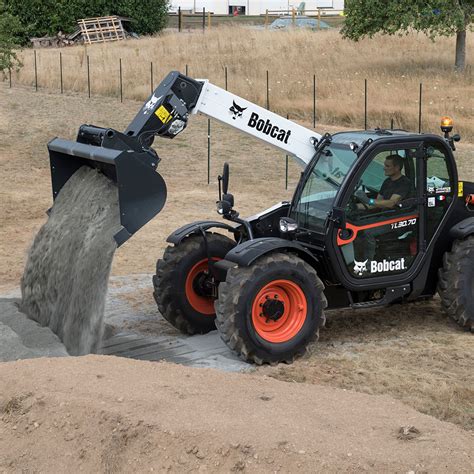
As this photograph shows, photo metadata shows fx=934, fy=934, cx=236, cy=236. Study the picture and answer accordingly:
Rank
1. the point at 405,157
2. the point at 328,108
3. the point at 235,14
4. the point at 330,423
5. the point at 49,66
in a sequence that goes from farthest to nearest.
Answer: the point at 235,14
the point at 49,66
the point at 328,108
the point at 405,157
the point at 330,423

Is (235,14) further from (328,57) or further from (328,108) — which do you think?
(328,108)

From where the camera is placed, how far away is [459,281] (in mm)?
8844

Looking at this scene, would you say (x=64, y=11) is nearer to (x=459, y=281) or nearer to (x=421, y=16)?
(x=421, y=16)

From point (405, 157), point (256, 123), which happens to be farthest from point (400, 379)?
point (256, 123)

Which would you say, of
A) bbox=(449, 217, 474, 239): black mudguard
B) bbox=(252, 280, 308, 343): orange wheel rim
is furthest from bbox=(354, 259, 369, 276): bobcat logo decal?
bbox=(449, 217, 474, 239): black mudguard

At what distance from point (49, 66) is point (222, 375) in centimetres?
2608


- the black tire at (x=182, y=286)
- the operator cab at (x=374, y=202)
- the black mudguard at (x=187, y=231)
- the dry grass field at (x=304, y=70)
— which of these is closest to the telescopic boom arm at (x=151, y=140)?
the operator cab at (x=374, y=202)

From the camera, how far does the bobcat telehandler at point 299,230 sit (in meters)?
8.09

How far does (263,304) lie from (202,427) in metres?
2.53

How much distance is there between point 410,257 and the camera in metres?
8.85

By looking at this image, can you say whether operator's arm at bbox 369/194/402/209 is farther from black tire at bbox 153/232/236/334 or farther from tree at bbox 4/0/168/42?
tree at bbox 4/0/168/42

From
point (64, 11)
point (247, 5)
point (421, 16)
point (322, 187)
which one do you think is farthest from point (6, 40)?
point (247, 5)

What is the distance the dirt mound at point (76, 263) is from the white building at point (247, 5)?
55339mm

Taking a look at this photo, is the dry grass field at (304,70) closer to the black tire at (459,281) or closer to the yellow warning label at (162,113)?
the black tire at (459,281)
